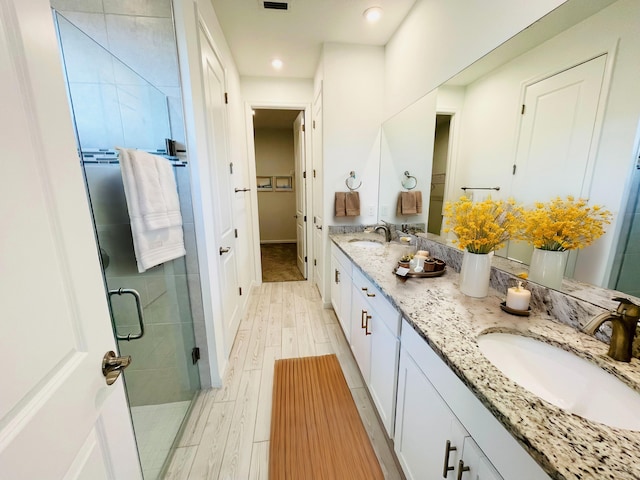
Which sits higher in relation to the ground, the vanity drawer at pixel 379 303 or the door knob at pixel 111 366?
the door knob at pixel 111 366

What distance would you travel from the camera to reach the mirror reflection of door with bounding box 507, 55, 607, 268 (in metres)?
0.87

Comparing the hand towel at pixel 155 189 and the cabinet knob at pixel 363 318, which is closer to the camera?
the hand towel at pixel 155 189

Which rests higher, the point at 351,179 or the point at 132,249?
the point at 351,179

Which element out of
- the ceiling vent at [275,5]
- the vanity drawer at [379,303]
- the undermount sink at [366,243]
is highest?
the ceiling vent at [275,5]

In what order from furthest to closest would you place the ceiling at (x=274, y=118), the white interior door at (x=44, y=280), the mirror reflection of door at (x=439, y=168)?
the ceiling at (x=274, y=118)
the mirror reflection of door at (x=439, y=168)
the white interior door at (x=44, y=280)

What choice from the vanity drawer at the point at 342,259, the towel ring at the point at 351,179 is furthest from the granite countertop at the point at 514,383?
the towel ring at the point at 351,179

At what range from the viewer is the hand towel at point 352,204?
2.51 m

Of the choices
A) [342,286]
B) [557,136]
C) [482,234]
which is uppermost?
[557,136]

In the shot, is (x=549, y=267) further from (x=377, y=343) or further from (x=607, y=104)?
(x=377, y=343)

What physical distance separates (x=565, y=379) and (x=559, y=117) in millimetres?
948

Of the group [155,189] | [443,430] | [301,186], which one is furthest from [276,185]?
[443,430]

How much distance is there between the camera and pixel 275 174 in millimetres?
5809

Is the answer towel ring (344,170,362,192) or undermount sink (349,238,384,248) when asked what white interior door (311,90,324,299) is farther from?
undermount sink (349,238,384,248)

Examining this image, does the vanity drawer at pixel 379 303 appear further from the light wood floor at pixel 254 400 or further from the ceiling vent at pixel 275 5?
the ceiling vent at pixel 275 5
